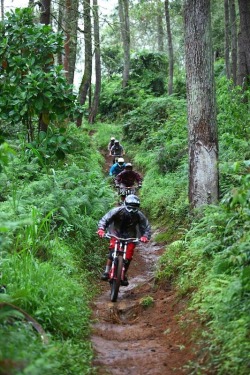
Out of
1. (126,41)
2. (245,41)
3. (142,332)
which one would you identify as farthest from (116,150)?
(142,332)

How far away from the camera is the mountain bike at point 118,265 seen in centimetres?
873

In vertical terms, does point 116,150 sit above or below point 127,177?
above

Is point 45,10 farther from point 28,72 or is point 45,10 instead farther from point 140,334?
point 140,334

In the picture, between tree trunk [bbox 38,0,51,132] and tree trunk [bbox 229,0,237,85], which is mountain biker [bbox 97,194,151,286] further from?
tree trunk [bbox 229,0,237,85]

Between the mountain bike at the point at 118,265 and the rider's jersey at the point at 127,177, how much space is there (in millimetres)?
6282

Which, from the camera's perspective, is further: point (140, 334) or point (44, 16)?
point (44, 16)

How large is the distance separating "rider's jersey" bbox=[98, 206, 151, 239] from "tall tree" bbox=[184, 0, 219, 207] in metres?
1.24

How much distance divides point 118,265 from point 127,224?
1069mm

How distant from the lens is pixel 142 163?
21750 millimetres

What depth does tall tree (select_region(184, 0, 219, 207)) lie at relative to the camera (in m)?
9.06

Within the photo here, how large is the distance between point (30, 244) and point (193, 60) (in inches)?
187

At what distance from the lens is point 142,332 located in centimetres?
725

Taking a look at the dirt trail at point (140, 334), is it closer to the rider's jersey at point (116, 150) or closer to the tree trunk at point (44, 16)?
the tree trunk at point (44, 16)

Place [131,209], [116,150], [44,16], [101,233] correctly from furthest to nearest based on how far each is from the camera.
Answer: [116,150]
[44,16]
[131,209]
[101,233]
